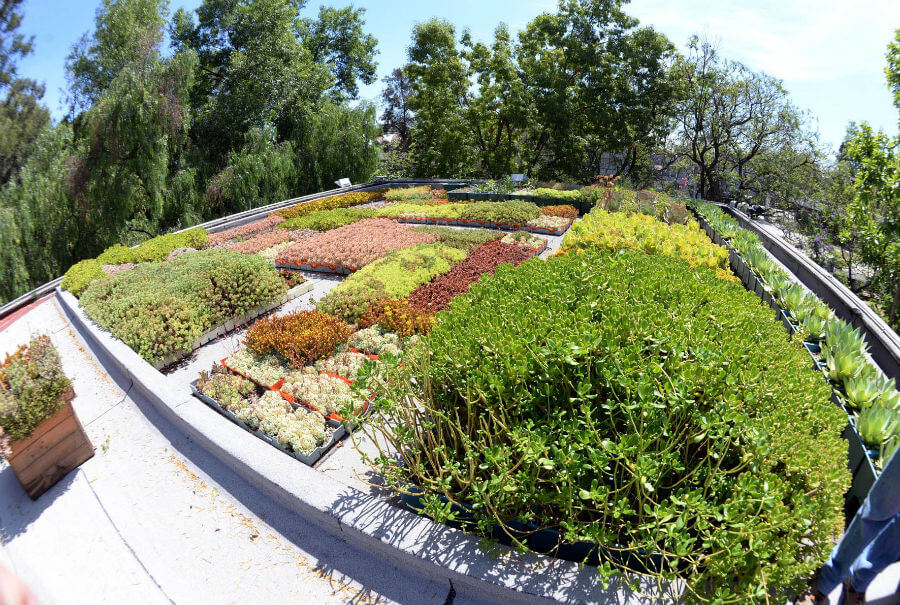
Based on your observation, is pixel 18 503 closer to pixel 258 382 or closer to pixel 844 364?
pixel 258 382

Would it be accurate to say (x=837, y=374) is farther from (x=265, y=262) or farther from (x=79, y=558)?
(x=265, y=262)

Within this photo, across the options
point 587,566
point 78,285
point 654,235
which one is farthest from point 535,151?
point 587,566

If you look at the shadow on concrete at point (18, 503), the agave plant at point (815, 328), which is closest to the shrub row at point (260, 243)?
the shadow on concrete at point (18, 503)

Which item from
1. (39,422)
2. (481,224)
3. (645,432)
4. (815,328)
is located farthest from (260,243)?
(815,328)

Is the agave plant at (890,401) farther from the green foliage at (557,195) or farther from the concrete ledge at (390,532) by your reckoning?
the green foliage at (557,195)

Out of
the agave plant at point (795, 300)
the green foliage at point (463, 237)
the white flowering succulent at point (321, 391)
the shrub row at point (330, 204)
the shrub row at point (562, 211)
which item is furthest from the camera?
the shrub row at point (330, 204)

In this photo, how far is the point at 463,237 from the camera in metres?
9.72

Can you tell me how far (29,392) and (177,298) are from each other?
2.84m

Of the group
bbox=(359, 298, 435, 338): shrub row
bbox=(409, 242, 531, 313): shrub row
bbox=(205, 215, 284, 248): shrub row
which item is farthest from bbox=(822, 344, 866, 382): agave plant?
bbox=(205, 215, 284, 248): shrub row

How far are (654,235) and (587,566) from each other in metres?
5.16

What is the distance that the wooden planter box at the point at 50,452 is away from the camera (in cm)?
350

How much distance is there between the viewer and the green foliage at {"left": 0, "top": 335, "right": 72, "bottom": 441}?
3.30 meters

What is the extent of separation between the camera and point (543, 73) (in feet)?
64.0

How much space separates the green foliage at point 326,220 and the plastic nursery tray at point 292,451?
7.77 m
